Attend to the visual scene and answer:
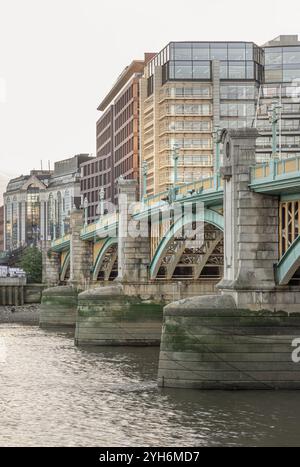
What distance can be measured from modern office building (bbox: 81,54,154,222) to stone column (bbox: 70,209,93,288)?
3323cm

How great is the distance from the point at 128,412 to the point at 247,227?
8.85 metres

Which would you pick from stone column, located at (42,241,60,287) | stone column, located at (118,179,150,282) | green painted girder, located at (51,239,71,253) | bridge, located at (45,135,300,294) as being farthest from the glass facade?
stone column, located at (118,179,150,282)

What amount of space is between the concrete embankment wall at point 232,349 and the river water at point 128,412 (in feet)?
1.88

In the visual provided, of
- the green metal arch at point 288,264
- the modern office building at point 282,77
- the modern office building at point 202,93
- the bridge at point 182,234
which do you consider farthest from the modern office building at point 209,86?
the green metal arch at point 288,264

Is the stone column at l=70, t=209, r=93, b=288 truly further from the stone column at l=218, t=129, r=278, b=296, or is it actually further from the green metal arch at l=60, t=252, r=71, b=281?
the stone column at l=218, t=129, r=278, b=296

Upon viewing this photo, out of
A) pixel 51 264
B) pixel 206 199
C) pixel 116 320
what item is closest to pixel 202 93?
pixel 51 264

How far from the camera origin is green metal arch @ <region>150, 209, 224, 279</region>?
4925 centimetres

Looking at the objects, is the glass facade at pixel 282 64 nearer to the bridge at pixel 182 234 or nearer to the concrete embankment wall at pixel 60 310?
the bridge at pixel 182 234

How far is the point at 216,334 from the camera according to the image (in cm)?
3928

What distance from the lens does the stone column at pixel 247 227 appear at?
40.8m

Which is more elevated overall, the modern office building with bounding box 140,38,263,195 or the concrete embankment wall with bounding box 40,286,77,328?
the modern office building with bounding box 140,38,263,195

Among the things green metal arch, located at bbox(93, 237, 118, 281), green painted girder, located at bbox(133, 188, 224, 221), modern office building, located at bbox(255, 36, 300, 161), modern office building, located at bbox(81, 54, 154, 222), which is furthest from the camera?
modern office building, located at bbox(81, 54, 154, 222)
